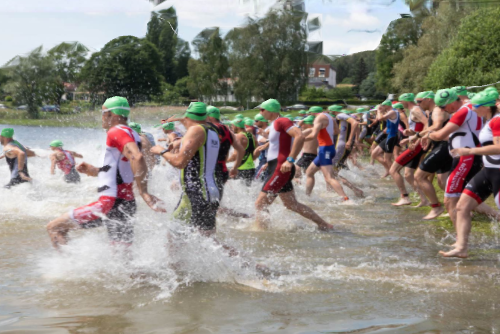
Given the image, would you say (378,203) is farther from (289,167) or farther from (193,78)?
(193,78)

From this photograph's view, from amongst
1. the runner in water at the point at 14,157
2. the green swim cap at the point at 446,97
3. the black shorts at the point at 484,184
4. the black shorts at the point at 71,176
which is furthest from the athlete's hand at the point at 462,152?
the black shorts at the point at 71,176

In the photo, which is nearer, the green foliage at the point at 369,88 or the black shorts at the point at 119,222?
the black shorts at the point at 119,222

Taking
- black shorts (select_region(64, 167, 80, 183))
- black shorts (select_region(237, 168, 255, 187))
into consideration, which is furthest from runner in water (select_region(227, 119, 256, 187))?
black shorts (select_region(64, 167, 80, 183))

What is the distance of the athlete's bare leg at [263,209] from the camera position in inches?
298

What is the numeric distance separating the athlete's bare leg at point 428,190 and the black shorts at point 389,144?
3.65 m

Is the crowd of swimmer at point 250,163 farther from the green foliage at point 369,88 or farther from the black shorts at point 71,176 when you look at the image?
the green foliage at point 369,88

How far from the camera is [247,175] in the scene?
10.2m

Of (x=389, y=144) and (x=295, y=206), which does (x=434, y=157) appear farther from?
(x=389, y=144)

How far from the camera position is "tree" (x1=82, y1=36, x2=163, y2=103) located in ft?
116

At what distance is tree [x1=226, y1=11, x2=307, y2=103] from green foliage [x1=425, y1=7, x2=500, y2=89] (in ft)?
54.2

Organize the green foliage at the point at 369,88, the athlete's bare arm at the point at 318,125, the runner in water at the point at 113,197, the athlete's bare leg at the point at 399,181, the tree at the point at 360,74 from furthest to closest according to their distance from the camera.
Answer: the tree at the point at 360,74 → the green foliage at the point at 369,88 → the athlete's bare leg at the point at 399,181 → the athlete's bare arm at the point at 318,125 → the runner in water at the point at 113,197

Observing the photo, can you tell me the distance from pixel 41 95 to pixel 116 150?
34.3 metres

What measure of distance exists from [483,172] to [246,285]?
8.49 ft

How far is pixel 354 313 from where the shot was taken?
14.6 feet
